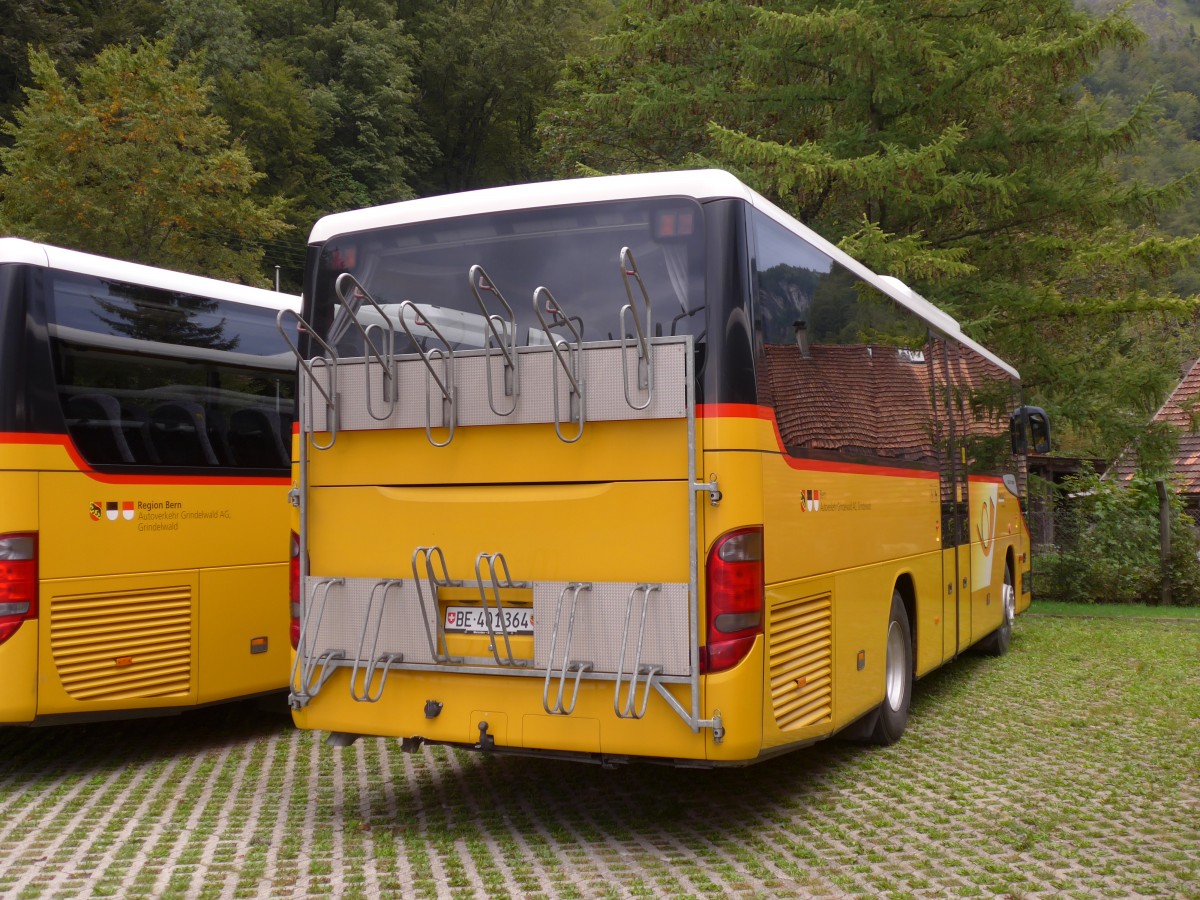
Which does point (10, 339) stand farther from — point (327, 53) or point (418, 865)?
point (327, 53)

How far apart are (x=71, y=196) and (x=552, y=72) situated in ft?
82.8

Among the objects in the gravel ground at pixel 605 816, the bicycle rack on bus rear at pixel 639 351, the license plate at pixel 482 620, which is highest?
the bicycle rack on bus rear at pixel 639 351

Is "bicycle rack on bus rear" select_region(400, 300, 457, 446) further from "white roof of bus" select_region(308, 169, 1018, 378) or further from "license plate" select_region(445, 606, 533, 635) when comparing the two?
"license plate" select_region(445, 606, 533, 635)

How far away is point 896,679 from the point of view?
27.6 ft

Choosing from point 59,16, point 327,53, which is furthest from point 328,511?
point 327,53

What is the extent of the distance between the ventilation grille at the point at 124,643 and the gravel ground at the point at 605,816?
0.55m

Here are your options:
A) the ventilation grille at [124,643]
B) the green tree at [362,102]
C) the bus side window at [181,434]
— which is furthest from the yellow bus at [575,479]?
the green tree at [362,102]

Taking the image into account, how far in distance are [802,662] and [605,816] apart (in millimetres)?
1341

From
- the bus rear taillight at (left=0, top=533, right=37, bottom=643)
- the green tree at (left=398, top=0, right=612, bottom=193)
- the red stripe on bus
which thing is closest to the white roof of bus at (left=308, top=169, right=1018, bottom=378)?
the red stripe on bus

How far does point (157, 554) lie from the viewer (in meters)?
8.07

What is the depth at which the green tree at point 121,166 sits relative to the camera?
2436cm

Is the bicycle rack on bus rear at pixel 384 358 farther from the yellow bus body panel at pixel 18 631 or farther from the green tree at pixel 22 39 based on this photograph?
the green tree at pixel 22 39

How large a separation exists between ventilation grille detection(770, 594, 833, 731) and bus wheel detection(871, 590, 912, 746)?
5.00 ft

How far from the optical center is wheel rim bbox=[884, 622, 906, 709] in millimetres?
8281
